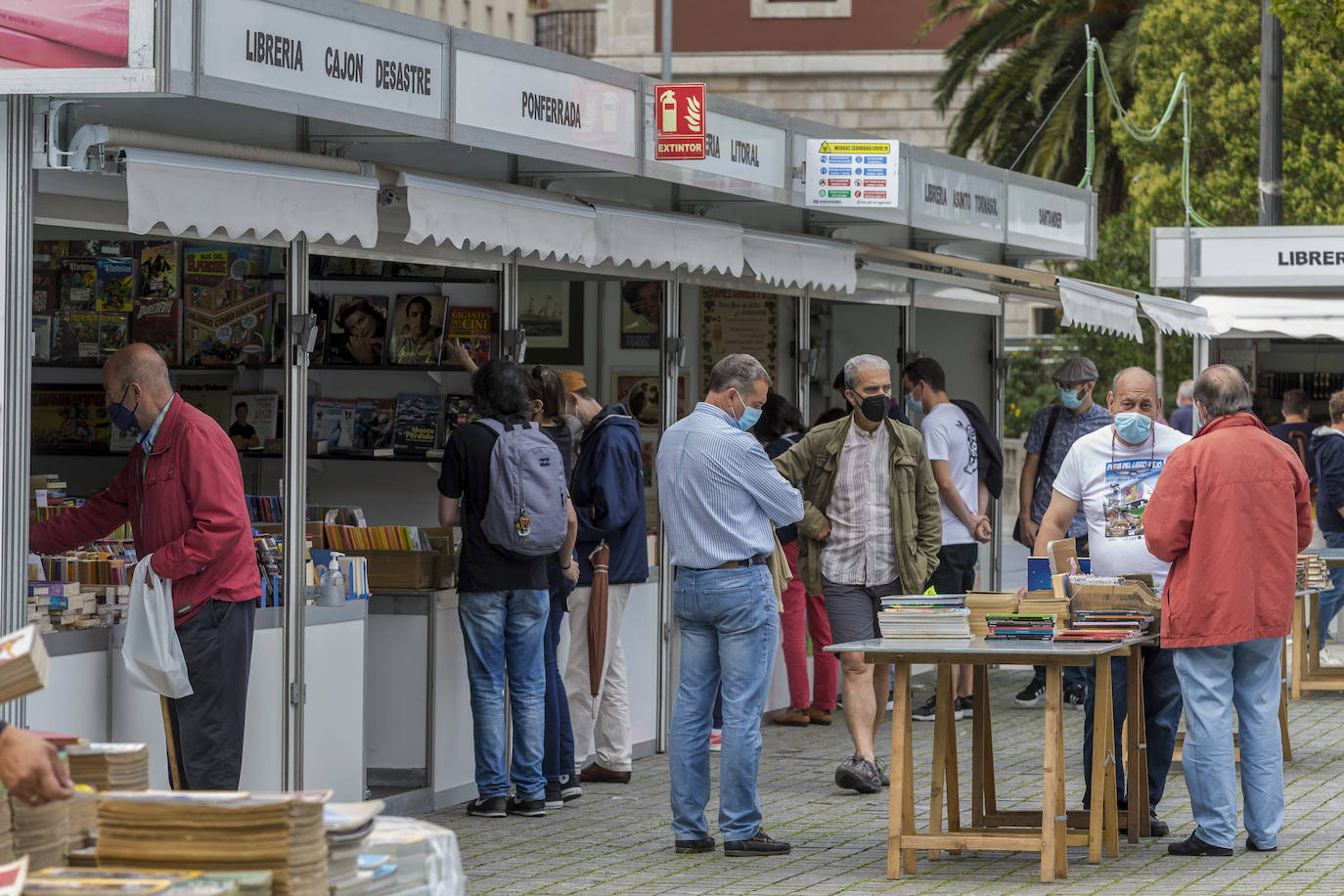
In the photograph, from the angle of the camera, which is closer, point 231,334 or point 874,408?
point 874,408

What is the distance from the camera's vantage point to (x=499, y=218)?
7.65 metres

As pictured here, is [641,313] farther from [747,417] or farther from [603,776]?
[747,417]

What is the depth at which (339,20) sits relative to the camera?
263 inches

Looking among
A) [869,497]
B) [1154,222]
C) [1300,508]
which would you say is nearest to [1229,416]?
[1300,508]

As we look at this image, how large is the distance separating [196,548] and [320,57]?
5.15ft

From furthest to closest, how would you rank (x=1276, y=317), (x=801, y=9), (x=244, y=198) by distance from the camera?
(x=801, y=9) < (x=1276, y=317) < (x=244, y=198)

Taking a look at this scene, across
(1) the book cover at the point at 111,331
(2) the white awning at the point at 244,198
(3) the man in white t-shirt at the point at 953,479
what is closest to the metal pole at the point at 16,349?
(2) the white awning at the point at 244,198

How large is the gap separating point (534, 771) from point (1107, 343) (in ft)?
77.2

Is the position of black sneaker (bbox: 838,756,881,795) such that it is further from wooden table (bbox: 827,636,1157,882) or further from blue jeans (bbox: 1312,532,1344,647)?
blue jeans (bbox: 1312,532,1344,647)

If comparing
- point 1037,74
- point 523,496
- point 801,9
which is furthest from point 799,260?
point 801,9

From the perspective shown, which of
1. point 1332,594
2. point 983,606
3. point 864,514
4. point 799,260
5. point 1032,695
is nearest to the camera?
point 983,606

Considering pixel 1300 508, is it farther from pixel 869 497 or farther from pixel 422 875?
pixel 422 875

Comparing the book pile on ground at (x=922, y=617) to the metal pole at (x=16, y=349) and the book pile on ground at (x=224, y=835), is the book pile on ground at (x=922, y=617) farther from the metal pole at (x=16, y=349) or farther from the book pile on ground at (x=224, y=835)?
the book pile on ground at (x=224, y=835)

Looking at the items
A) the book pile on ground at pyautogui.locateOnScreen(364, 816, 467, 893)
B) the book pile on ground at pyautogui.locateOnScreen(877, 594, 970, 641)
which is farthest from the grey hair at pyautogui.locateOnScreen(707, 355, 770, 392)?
the book pile on ground at pyautogui.locateOnScreen(364, 816, 467, 893)
